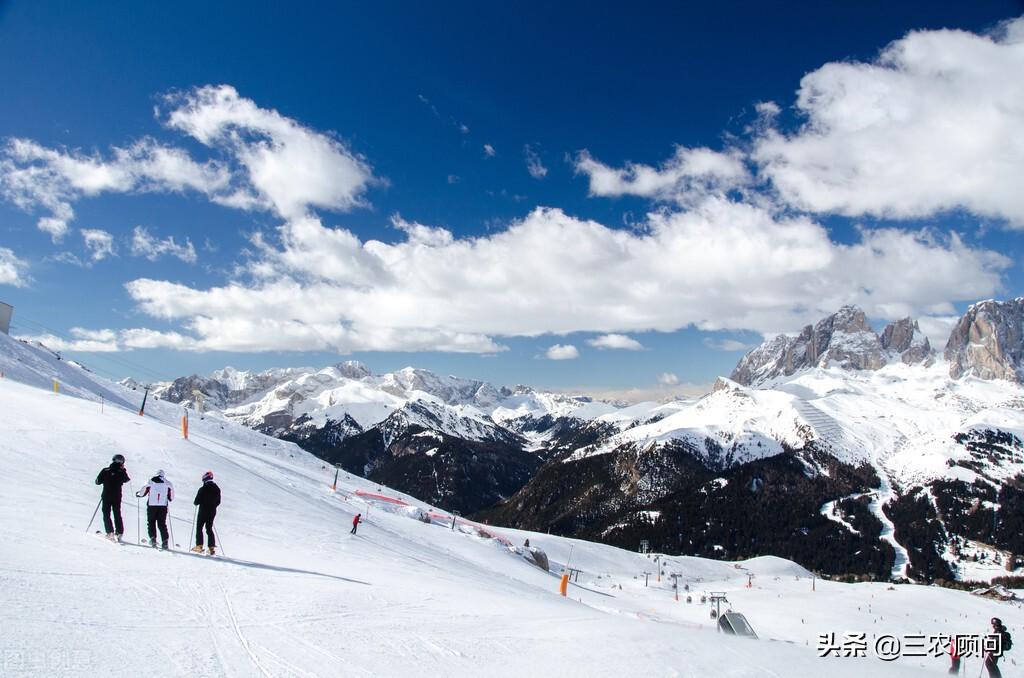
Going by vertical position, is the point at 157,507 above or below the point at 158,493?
below

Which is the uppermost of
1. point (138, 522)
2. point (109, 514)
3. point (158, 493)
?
point (158, 493)

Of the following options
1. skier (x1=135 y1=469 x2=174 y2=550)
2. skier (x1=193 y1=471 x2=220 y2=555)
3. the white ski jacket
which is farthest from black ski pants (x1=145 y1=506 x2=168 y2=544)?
skier (x1=193 y1=471 x2=220 y2=555)

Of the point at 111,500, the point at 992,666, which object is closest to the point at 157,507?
the point at 111,500

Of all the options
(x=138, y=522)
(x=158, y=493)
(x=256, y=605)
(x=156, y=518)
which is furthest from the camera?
(x=138, y=522)

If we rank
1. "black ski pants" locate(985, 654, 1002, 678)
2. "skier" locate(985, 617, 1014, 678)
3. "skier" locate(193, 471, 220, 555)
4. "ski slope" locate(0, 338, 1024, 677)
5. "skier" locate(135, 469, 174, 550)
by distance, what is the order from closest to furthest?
"ski slope" locate(0, 338, 1024, 677), "skier" locate(135, 469, 174, 550), "skier" locate(193, 471, 220, 555), "skier" locate(985, 617, 1014, 678), "black ski pants" locate(985, 654, 1002, 678)

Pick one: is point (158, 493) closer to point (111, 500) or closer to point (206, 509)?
point (111, 500)

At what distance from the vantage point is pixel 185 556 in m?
13.6

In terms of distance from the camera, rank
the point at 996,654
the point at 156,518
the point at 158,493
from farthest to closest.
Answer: the point at 996,654 → the point at 156,518 → the point at 158,493

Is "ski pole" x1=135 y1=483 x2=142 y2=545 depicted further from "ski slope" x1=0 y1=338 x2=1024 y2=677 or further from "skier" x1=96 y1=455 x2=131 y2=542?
"skier" x1=96 y1=455 x2=131 y2=542

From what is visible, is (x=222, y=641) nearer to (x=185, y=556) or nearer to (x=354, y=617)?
(x=354, y=617)

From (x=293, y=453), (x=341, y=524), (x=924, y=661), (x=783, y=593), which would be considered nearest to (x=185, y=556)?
(x=341, y=524)

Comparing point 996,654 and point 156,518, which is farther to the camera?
point 996,654

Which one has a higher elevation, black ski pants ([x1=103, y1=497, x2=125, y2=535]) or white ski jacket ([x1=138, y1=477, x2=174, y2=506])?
white ski jacket ([x1=138, y1=477, x2=174, y2=506])

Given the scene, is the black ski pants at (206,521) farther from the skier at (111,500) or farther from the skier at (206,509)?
the skier at (111,500)
